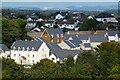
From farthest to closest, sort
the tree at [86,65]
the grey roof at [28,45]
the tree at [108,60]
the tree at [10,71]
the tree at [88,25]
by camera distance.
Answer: the tree at [88,25], the grey roof at [28,45], the tree at [108,60], the tree at [86,65], the tree at [10,71]

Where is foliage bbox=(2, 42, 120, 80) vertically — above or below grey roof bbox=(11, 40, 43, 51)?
above

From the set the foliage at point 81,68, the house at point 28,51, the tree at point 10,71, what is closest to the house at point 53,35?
the house at point 28,51

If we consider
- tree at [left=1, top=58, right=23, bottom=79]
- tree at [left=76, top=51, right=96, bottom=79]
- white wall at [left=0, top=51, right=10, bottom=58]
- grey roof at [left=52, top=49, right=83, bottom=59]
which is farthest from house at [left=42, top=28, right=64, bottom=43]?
tree at [left=1, top=58, right=23, bottom=79]

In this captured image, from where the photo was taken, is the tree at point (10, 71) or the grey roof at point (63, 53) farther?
the grey roof at point (63, 53)

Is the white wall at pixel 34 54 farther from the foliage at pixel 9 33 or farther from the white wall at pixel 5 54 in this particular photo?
the foliage at pixel 9 33

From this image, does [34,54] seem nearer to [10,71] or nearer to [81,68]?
[81,68]

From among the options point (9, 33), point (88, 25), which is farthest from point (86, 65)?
point (88, 25)

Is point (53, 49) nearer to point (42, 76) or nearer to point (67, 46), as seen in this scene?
point (67, 46)

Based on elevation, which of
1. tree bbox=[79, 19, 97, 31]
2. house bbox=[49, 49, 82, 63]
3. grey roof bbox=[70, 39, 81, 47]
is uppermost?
house bbox=[49, 49, 82, 63]

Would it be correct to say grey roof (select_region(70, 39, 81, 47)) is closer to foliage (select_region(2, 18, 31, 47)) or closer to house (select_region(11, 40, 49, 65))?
house (select_region(11, 40, 49, 65))
